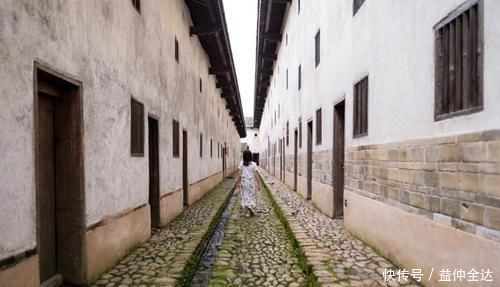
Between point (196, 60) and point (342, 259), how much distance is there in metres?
9.44

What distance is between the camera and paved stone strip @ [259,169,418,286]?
4143 mm

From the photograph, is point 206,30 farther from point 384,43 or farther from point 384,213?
point 384,213

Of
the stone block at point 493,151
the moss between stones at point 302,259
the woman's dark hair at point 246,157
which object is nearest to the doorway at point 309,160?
the woman's dark hair at point 246,157

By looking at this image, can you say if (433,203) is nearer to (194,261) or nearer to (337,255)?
(337,255)

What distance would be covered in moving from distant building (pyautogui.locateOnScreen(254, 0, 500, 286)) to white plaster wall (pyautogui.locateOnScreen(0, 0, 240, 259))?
3.73 meters

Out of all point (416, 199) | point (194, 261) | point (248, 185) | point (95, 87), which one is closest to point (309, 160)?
point (248, 185)

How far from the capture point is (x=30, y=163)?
307 centimetres

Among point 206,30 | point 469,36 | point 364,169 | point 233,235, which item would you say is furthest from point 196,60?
point 469,36

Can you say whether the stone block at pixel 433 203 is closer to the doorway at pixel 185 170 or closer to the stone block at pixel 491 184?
the stone block at pixel 491 184

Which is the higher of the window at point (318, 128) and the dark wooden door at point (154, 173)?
the window at point (318, 128)

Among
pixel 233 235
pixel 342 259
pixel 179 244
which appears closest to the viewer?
pixel 342 259

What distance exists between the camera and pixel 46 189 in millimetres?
3748

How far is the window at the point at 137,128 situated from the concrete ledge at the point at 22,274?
107 inches

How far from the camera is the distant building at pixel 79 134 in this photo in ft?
9.48
